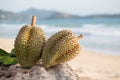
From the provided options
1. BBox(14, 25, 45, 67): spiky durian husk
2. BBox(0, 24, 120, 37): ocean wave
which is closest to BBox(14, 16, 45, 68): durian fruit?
BBox(14, 25, 45, 67): spiky durian husk

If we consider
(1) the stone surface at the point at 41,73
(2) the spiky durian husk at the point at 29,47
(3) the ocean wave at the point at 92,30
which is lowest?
(3) the ocean wave at the point at 92,30

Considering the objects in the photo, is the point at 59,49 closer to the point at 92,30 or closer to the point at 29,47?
the point at 29,47

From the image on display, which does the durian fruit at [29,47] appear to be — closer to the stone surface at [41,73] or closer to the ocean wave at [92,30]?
the stone surface at [41,73]

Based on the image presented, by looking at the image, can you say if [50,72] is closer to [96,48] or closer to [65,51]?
[65,51]

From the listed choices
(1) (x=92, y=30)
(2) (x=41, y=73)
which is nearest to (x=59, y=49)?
(2) (x=41, y=73)

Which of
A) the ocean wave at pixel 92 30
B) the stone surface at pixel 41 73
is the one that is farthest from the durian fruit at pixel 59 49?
the ocean wave at pixel 92 30

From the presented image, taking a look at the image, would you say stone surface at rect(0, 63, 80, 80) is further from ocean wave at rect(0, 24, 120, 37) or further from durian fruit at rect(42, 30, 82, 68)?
ocean wave at rect(0, 24, 120, 37)

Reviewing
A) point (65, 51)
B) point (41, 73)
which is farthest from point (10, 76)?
point (65, 51)
